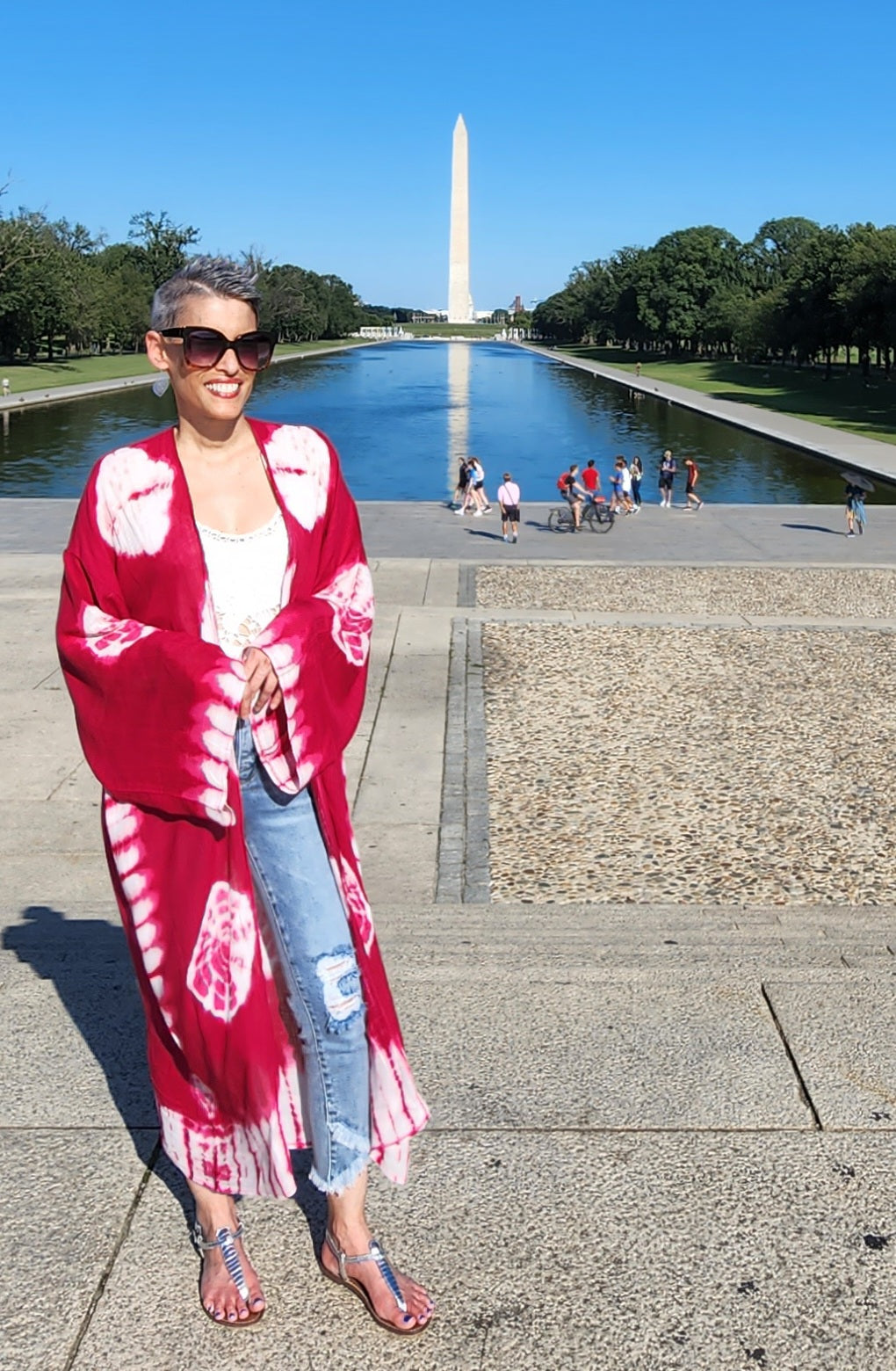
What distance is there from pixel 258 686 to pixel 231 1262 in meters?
1.03

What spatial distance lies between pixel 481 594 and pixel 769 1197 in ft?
38.7

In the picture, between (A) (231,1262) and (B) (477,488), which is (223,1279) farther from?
(B) (477,488)

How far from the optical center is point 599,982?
13.1ft

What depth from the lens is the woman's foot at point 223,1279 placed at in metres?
2.42

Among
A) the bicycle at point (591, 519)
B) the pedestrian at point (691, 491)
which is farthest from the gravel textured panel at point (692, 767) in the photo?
the pedestrian at point (691, 491)

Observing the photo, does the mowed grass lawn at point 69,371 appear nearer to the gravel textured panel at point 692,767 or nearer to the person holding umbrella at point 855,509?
the person holding umbrella at point 855,509

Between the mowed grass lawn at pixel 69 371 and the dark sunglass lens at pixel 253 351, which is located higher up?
the dark sunglass lens at pixel 253 351

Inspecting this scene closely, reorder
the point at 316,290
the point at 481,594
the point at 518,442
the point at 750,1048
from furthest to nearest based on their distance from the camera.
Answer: the point at 316,290, the point at 518,442, the point at 481,594, the point at 750,1048

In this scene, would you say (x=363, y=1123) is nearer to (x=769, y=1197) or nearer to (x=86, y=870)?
(x=769, y=1197)

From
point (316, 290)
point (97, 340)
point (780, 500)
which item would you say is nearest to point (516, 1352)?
point (780, 500)

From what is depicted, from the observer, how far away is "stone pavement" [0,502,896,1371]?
2.40 metres

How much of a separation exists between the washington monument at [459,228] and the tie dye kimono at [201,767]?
5387 inches

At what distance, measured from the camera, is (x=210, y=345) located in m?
2.46

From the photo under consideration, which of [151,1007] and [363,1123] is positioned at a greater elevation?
[151,1007]
